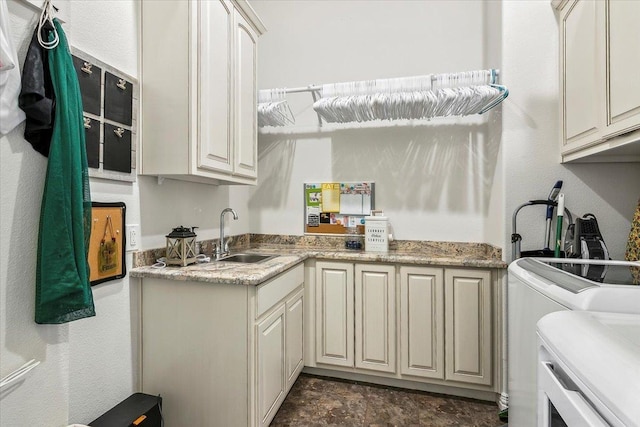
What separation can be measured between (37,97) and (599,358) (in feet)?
5.13

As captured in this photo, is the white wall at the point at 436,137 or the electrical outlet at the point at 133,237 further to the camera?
the white wall at the point at 436,137

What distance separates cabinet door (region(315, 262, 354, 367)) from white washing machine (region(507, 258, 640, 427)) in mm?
1061

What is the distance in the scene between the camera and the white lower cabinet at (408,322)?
6.68ft

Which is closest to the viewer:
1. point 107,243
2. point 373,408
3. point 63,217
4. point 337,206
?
point 63,217

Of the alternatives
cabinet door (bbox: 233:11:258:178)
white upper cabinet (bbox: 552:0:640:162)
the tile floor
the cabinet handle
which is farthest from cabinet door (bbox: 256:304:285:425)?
white upper cabinet (bbox: 552:0:640:162)

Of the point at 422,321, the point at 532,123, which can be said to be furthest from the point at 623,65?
the point at 422,321

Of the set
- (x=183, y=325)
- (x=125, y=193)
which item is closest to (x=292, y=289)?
(x=183, y=325)

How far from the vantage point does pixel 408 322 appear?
214cm

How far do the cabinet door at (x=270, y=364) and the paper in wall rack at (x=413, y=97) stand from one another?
146cm

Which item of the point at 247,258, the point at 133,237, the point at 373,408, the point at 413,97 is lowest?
the point at 373,408

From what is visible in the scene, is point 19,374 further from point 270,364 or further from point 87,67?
point 87,67

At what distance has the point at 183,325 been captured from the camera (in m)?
1.60

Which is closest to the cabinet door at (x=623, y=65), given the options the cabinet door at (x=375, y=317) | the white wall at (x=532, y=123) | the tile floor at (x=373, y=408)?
the white wall at (x=532, y=123)

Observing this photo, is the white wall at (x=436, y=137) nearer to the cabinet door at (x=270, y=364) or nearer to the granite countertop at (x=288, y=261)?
the granite countertop at (x=288, y=261)
